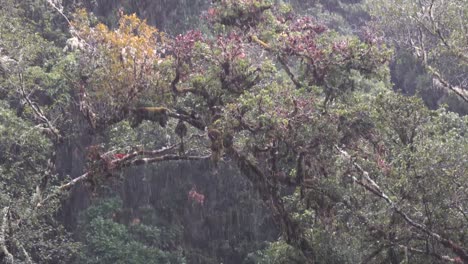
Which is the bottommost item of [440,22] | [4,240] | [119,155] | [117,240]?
[4,240]

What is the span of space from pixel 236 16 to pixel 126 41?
4.19 feet

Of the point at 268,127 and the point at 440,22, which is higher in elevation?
the point at 440,22

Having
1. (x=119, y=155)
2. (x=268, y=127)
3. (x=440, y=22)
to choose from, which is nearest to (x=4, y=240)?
(x=119, y=155)

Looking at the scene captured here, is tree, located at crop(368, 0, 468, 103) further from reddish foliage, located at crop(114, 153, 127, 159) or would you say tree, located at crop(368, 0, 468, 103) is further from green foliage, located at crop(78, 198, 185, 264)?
green foliage, located at crop(78, 198, 185, 264)

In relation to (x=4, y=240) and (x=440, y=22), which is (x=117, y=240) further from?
(x=440, y=22)

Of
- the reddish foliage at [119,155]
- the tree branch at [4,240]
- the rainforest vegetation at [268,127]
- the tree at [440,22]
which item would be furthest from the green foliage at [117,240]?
the tree at [440,22]

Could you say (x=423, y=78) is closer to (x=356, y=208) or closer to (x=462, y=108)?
(x=462, y=108)

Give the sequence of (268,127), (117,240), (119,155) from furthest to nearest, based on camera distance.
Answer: (117,240)
(119,155)
(268,127)

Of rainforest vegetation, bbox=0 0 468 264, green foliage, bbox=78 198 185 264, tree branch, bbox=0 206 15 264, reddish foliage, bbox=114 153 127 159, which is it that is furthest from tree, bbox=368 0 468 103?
green foliage, bbox=78 198 185 264

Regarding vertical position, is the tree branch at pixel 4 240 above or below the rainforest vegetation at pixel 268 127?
below

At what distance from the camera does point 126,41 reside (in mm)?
7211

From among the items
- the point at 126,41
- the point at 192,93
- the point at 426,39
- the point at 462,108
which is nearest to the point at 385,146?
the point at 192,93

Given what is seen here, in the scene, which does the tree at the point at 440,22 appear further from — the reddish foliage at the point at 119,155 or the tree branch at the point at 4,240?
the tree branch at the point at 4,240

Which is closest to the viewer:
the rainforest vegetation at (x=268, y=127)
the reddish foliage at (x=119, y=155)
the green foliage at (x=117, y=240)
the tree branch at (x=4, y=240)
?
the rainforest vegetation at (x=268, y=127)
